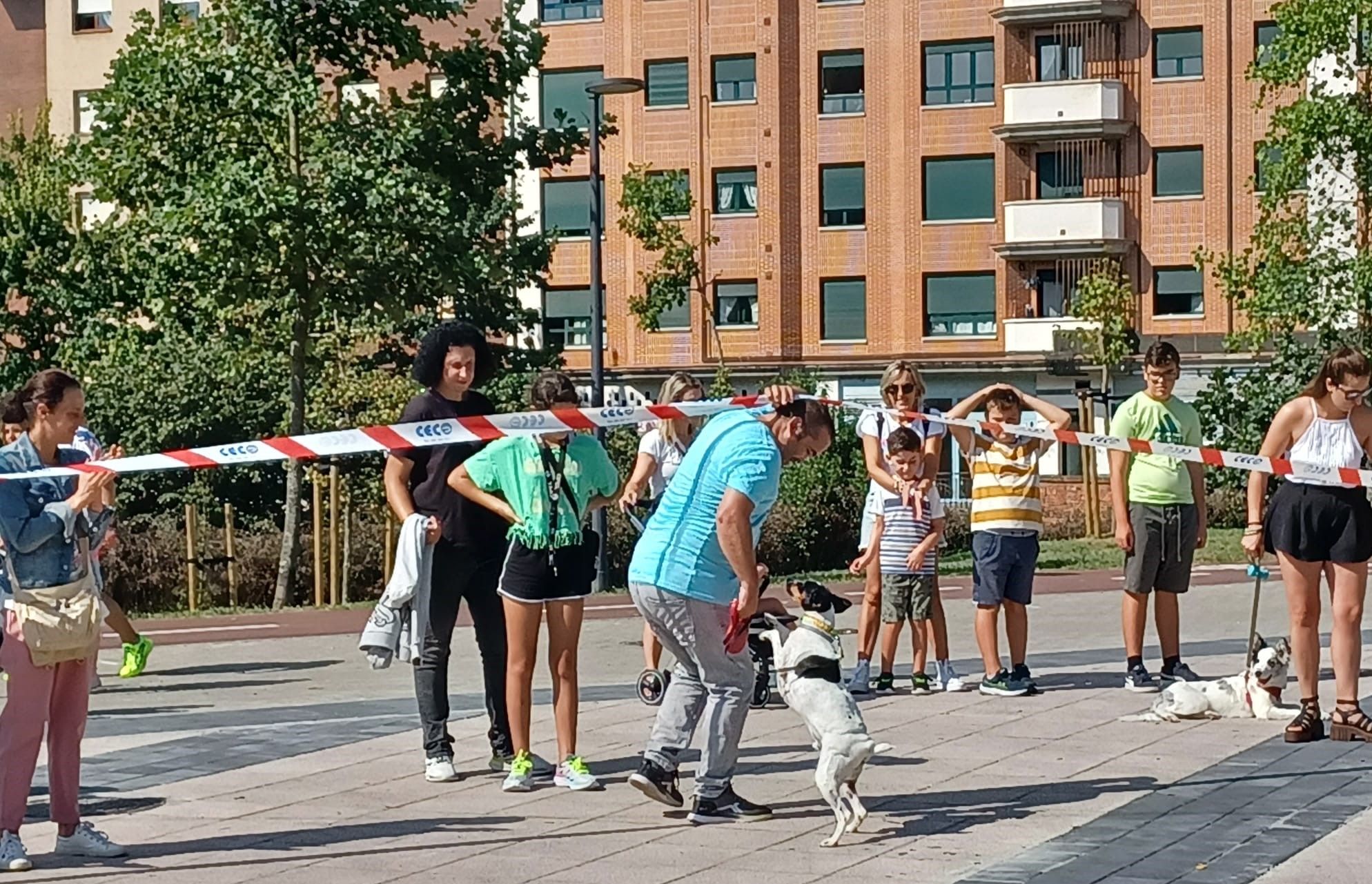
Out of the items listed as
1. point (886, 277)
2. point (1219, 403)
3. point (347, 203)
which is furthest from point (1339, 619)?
point (886, 277)

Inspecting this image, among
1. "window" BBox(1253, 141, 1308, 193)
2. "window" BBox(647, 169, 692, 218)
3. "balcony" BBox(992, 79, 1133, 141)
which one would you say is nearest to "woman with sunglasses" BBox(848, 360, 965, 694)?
"window" BBox(1253, 141, 1308, 193)

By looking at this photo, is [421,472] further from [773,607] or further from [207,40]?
[207,40]

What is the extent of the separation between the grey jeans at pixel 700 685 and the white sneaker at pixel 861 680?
382 cm

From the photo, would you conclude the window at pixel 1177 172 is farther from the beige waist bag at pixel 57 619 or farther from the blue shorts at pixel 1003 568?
the beige waist bag at pixel 57 619

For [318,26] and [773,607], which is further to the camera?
[318,26]

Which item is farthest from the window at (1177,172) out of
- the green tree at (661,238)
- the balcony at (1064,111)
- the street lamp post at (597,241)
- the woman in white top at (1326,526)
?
the woman in white top at (1326,526)

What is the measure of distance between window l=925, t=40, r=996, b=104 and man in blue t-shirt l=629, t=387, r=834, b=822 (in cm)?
4812

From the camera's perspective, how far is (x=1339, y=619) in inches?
401

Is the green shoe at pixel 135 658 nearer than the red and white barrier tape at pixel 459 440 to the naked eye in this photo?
No

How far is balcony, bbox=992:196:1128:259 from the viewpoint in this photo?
53.6 metres

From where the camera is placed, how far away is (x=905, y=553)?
39.9ft

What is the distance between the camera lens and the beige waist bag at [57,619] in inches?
295

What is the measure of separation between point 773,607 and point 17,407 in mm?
3030

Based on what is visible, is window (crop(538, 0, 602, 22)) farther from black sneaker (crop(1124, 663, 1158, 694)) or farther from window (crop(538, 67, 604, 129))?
black sneaker (crop(1124, 663, 1158, 694))
